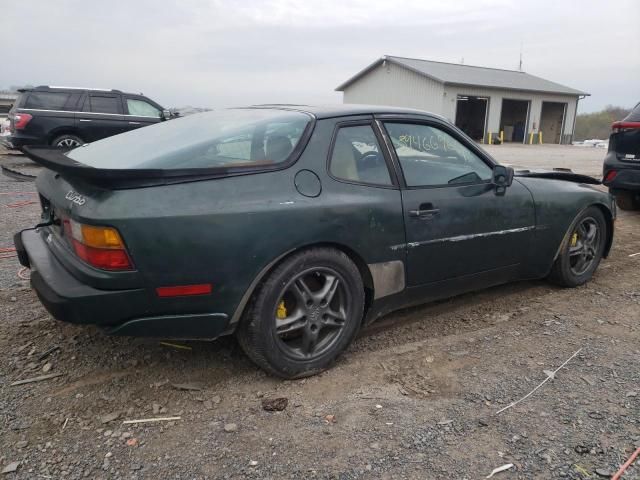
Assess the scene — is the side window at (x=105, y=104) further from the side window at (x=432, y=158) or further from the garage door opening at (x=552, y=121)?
the garage door opening at (x=552, y=121)

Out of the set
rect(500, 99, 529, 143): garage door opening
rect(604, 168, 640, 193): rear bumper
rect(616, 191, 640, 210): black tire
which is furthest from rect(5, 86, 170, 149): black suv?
rect(500, 99, 529, 143): garage door opening

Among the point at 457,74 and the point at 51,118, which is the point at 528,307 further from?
the point at 457,74

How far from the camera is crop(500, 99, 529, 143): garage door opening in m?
35.7

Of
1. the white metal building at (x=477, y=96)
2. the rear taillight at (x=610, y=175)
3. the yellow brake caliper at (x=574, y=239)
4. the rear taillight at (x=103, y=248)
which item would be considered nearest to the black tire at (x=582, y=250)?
the yellow brake caliper at (x=574, y=239)

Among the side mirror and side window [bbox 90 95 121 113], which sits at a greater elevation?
→ side window [bbox 90 95 121 113]

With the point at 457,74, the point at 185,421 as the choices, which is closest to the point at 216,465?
the point at 185,421

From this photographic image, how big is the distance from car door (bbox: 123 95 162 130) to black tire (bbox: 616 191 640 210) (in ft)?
31.8

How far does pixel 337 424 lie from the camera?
2447mm

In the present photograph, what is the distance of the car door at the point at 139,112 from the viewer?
12.3m

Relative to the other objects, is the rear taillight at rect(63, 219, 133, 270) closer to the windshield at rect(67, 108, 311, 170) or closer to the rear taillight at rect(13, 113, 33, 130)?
the windshield at rect(67, 108, 311, 170)

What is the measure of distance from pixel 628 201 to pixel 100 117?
10.7 m

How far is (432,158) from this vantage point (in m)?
3.37

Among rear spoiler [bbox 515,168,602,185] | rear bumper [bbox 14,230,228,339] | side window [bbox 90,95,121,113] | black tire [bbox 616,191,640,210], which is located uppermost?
side window [bbox 90,95,121,113]

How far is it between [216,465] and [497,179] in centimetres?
251
